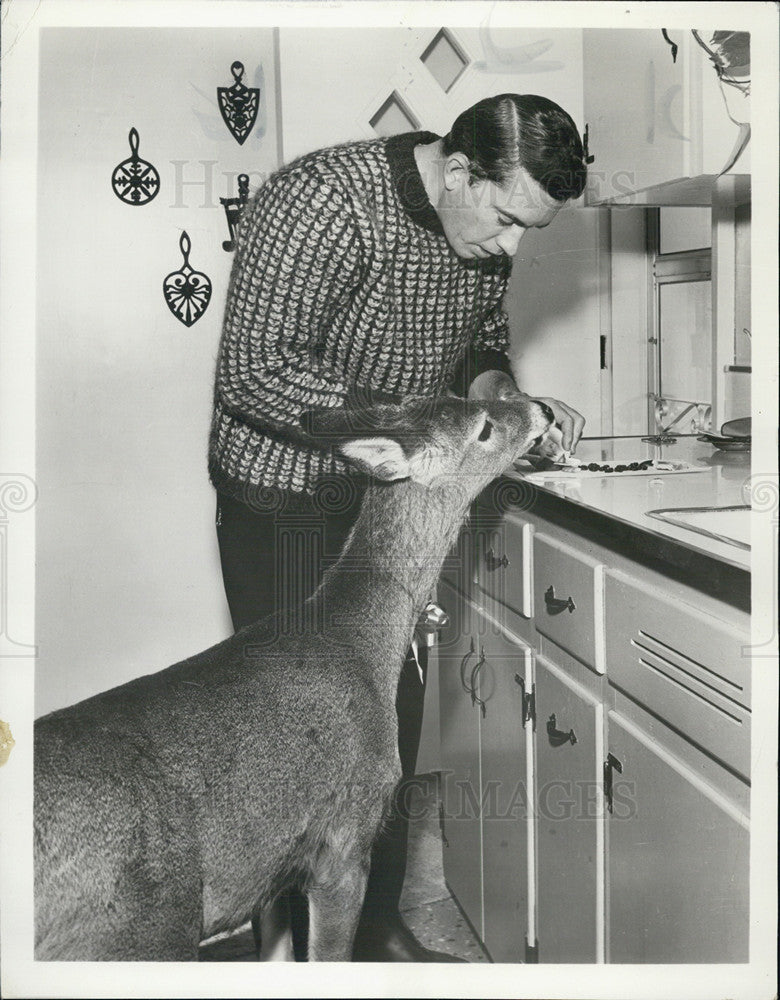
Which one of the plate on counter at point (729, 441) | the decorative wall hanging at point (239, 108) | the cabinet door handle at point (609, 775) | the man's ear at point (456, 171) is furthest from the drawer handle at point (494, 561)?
the decorative wall hanging at point (239, 108)

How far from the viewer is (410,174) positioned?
1.41 m

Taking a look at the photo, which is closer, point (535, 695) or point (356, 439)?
point (356, 439)

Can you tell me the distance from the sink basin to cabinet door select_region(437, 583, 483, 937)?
0.33 metres

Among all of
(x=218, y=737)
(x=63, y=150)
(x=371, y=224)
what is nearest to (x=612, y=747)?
(x=218, y=737)

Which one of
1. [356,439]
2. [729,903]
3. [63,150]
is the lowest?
[729,903]

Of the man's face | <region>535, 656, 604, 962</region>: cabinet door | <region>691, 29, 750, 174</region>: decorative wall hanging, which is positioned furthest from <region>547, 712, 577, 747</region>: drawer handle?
<region>691, 29, 750, 174</region>: decorative wall hanging

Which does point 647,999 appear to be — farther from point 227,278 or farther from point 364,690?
point 227,278

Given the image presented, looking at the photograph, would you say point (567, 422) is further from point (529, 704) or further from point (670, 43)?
point (670, 43)

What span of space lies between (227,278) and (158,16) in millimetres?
410

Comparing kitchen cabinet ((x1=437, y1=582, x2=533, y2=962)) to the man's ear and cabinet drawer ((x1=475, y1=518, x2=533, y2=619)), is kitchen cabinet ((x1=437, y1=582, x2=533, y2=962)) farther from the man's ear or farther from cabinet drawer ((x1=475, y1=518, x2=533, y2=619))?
the man's ear

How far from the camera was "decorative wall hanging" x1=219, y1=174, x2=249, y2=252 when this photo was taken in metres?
1.42

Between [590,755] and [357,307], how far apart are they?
0.76 m

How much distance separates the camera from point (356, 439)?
1421 millimetres

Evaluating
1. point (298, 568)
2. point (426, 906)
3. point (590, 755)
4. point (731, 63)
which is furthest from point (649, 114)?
point (426, 906)
